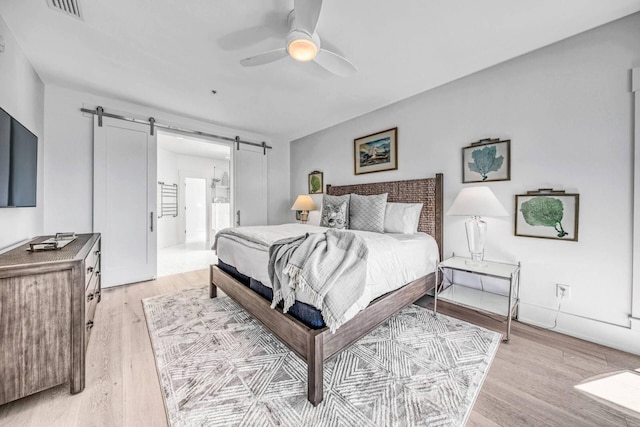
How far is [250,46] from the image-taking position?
2.14 meters

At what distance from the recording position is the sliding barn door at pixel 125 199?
10.4ft

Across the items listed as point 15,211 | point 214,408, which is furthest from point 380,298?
point 15,211

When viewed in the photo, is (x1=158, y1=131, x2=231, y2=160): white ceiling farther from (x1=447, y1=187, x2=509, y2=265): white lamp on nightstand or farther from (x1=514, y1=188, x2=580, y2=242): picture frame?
(x1=514, y1=188, x2=580, y2=242): picture frame

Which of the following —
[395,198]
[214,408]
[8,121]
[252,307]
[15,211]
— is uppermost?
[8,121]

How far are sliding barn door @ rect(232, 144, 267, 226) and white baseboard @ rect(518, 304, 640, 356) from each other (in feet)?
13.5

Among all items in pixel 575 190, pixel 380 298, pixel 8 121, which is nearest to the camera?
pixel 8 121

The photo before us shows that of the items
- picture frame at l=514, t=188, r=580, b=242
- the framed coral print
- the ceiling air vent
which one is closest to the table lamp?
the framed coral print

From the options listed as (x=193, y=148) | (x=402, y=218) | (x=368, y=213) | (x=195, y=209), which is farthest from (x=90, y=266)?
(x=195, y=209)

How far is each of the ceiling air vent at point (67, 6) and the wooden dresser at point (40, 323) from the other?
1.74 meters

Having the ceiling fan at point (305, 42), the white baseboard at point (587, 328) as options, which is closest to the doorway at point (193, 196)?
the ceiling fan at point (305, 42)

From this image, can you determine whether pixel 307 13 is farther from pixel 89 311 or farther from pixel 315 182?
pixel 315 182

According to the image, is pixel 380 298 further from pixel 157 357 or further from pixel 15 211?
pixel 15 211

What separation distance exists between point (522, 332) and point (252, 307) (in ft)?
7.73

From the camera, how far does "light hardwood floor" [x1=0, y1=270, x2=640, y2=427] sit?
1257 millimetres
